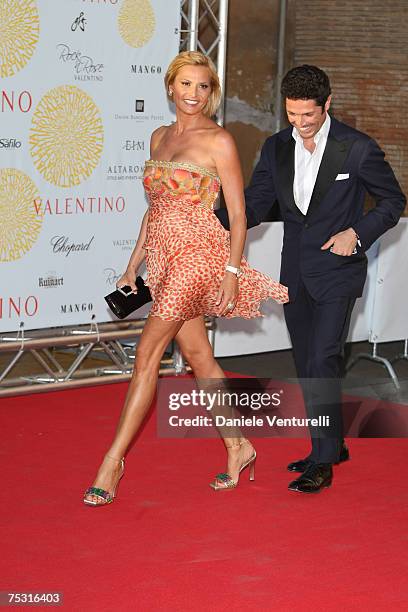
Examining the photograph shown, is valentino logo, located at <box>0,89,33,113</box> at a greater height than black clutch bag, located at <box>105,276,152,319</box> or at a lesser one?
greater

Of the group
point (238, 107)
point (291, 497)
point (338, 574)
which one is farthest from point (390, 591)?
point (238, 107)

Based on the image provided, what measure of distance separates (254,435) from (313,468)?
1092 millimetres

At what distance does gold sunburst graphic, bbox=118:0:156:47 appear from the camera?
6.73 meters

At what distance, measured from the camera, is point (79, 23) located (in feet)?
21.4

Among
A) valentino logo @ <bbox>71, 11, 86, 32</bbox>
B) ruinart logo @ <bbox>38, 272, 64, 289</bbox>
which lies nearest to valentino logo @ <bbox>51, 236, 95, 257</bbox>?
ruinart logo @ <bbox>38, 272, 64, 289</bbox>

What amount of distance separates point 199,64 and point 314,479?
1857 millimetres

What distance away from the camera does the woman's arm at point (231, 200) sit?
4.62 meters

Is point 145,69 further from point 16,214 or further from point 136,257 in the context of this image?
point 136,257

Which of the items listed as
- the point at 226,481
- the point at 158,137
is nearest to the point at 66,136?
the point at 158,137

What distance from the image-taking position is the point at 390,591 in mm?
3789

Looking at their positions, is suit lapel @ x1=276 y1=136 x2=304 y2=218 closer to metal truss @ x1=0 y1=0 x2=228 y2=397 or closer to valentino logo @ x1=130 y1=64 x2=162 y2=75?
metal truss @ x1=0 y1=0 x2=228 y2=397

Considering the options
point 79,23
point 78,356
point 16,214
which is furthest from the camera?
point 78,356

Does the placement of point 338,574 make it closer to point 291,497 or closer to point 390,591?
point 390,591

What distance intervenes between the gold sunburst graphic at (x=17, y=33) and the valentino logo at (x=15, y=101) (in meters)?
0.11
